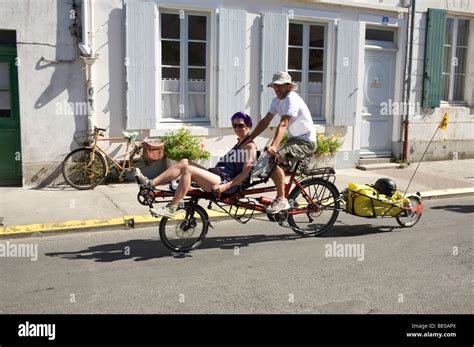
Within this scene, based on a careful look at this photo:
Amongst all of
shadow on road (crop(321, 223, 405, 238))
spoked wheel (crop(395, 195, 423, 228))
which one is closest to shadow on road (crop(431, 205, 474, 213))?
spoked wheel (crop(395, 195, 423, 228))

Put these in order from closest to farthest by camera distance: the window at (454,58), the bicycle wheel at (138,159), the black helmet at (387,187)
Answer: the black helmet at (387,187), the bicycle wheel at (138,159), the window at (454,58)

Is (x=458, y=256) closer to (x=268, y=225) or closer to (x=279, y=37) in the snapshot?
(x=268, y=225)

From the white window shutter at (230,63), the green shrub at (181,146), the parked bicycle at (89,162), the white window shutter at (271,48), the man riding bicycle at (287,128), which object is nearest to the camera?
the man riding bicycle at (287,128)

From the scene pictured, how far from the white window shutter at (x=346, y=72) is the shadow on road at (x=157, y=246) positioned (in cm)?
503

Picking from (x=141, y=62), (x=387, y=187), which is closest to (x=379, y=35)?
(x=141, y=62)

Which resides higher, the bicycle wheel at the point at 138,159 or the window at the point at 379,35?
the window at the point at 379,35

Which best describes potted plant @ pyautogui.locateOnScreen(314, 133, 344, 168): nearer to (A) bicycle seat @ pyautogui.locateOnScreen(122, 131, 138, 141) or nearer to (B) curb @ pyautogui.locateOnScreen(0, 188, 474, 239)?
(A) bicycle seat @ pyautogui.locateOnScreen(122, 131, 138, 141)

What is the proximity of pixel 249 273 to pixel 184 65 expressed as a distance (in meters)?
6.06

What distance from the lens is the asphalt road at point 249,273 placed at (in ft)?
15.3

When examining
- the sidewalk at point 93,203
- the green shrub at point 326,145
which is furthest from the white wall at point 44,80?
the green shrub at point 326,145

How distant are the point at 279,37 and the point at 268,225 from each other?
4.97m

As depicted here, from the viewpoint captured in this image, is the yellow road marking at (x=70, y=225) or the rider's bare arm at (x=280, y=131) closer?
the rider's bare arm at (x=280, y=131)

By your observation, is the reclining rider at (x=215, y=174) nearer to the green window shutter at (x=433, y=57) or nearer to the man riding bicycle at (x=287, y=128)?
the man riding bicycle at (x=287, y=128)
